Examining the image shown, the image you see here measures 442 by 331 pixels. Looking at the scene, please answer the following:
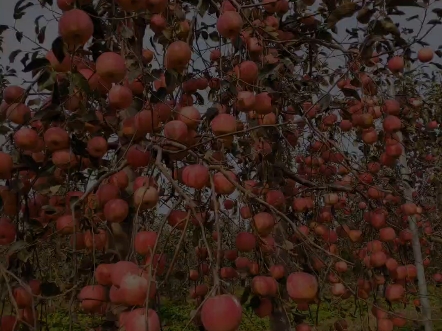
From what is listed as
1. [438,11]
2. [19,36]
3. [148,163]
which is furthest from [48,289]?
[438,11]

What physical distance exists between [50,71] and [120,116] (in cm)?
46

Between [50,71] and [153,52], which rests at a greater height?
[50,71]

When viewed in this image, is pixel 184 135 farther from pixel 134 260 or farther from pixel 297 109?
pixel 297 109

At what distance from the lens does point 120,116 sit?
1.79m

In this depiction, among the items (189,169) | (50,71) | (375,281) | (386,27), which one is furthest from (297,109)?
(50,71)

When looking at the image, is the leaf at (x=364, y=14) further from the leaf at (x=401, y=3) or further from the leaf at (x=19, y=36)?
the leaf at (x=19, y=36)

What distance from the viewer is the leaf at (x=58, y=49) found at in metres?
1.25

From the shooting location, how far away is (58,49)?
1261mm

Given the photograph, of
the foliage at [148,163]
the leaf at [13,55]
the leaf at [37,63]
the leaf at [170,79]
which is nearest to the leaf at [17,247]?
the foliage at [148,163]

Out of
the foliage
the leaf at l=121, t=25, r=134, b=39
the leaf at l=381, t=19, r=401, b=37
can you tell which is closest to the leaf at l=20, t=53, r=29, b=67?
the foliage

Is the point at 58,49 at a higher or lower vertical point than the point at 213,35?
higher

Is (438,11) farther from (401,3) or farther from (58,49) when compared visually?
(58,49)

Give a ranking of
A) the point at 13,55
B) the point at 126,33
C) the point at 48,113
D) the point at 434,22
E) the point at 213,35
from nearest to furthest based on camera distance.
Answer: the point at 48,113 → the point at 126,33 → the point at 13,55 → the point at 434,22 → the point at 213,35

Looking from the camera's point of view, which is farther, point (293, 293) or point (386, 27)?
point (386, 27)
